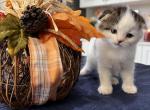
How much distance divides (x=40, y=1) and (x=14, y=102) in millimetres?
235

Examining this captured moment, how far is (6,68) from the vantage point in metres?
0.52

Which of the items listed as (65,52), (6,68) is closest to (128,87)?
(65,52)

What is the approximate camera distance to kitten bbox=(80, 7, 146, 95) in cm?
67

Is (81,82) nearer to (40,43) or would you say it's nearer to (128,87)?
(128,87)

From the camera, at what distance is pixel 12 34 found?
1.72 ft

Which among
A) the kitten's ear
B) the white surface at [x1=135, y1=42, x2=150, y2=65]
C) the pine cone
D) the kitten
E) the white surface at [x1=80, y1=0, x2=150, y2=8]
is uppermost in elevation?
the pine cone

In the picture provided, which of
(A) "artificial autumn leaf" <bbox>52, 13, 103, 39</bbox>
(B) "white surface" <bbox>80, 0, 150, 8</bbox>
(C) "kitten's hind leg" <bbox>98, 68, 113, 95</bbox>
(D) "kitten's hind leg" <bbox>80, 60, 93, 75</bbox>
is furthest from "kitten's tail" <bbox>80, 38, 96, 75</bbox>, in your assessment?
(B) "white surface" <bbox>80, 0, 150, 8</bbox>

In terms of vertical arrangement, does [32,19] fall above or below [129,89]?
above

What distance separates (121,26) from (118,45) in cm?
6

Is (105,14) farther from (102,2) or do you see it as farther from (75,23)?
(102,2)

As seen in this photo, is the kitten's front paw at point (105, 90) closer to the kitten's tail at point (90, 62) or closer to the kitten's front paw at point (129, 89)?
the kitten's front paw at point (129, 89)

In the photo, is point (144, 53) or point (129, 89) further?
point (144, 53)

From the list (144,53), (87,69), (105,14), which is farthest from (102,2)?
(105,14)

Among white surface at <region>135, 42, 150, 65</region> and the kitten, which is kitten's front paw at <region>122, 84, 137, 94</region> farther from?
white surface at <region>135, 42, 150, 65</region>
